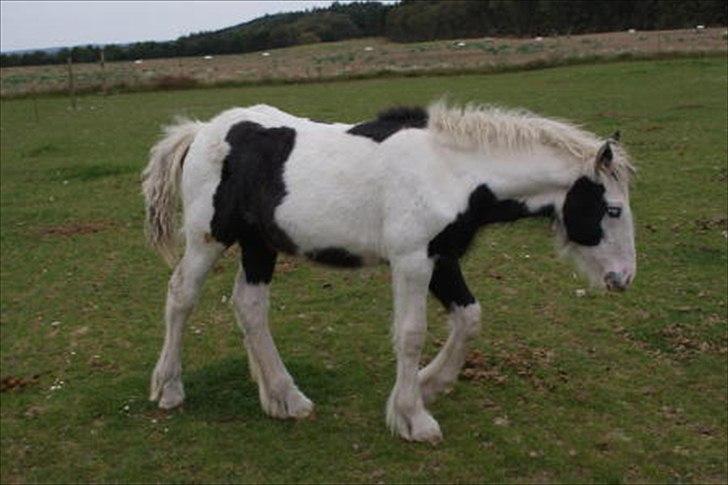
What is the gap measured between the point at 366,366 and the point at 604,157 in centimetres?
265

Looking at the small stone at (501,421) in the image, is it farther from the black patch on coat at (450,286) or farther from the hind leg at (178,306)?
the hind leg at (178,306)

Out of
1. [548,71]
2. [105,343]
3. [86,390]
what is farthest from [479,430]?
[548,71]

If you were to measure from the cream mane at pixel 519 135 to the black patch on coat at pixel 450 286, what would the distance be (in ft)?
2.87

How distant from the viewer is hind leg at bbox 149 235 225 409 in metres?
5.57

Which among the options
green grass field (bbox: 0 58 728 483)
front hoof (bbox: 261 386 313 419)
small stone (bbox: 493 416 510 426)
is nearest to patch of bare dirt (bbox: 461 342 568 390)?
green grass field (bbox: 0 58 728 483)

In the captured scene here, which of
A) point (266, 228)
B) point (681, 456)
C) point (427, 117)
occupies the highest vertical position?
point (427, 117)

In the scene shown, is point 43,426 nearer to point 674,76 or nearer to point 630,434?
point 630,434

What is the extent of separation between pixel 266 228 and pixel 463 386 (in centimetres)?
187

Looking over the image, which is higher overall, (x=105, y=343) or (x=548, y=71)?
(x=548, y=71)

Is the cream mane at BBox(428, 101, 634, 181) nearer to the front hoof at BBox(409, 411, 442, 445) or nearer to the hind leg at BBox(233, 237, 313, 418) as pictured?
the hind leg at BBox(233, 237, 313, 418)

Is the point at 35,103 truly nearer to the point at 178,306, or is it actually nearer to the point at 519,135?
the point at 178,306

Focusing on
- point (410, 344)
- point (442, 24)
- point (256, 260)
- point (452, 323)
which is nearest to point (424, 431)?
point (410, 344)

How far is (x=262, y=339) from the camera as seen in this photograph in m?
5.69

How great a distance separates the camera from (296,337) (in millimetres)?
7117
